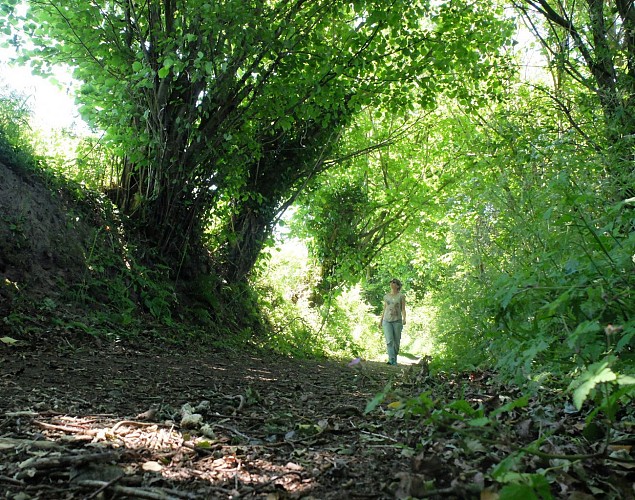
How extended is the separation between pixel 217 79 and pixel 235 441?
5.90 m

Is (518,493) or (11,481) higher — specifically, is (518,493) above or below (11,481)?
above

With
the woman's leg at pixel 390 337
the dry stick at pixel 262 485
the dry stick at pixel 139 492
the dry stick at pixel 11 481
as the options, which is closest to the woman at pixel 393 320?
the woman's leg at pixel 390 337

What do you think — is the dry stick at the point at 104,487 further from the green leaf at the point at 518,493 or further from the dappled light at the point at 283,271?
the green leaf at the point at 518,493

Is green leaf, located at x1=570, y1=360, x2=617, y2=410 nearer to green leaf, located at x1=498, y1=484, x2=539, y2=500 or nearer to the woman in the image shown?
green leaf, located at x1=498, y1=484, x2=539, y2=500

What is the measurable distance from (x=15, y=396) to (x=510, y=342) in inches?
109

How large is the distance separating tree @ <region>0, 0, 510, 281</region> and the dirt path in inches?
150

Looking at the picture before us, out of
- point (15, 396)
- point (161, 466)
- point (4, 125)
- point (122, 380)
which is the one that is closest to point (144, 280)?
point (4, 125)

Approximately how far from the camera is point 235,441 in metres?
2.49

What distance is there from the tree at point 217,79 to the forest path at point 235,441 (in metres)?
3.97

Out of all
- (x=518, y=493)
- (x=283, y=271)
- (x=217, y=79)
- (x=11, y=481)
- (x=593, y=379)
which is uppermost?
(x=217, y=79)

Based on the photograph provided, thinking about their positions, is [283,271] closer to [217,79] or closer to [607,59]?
[217,79]

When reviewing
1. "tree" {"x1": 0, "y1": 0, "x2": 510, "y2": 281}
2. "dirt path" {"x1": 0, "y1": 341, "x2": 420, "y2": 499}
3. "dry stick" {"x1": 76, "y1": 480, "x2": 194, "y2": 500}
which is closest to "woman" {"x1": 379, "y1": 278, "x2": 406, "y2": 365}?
"tree" {"x1": 0, "y1": 0, "x2": 510, "y2": 281}

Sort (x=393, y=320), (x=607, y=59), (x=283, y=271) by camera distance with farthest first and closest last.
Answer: (x=283, y=271) < (x=393, y=320) < (x=607, y=59)

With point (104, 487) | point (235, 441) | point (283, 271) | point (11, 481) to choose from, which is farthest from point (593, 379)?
point (283, 271)
